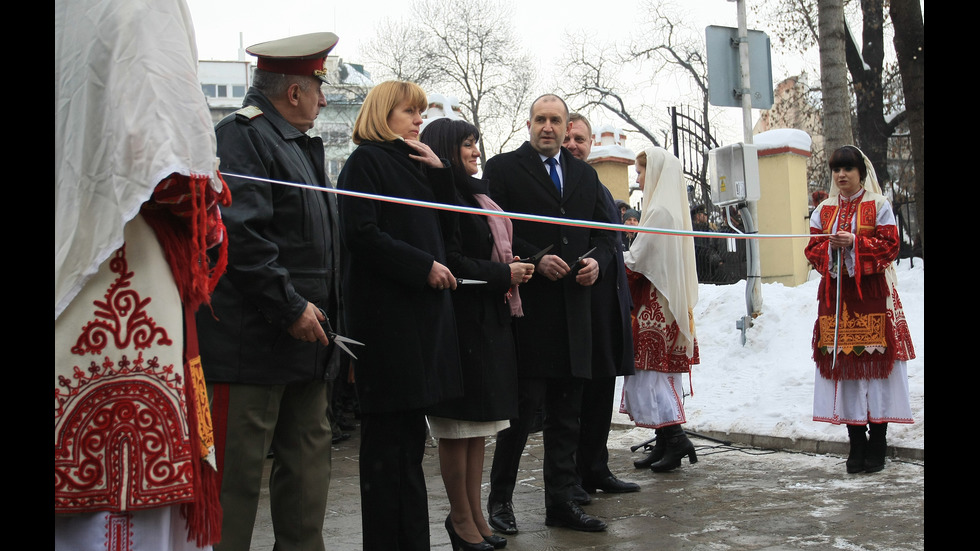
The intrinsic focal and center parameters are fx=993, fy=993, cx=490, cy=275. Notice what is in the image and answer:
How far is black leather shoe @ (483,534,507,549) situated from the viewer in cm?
451

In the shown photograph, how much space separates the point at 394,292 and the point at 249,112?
0.91m

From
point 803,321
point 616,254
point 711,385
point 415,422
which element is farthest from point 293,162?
point 803,321

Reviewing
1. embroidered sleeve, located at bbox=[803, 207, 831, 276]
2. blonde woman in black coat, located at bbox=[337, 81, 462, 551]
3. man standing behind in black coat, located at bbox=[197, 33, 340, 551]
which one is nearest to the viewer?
man standing behind in black coat, located at bbox=[197, 33, 340, 551]

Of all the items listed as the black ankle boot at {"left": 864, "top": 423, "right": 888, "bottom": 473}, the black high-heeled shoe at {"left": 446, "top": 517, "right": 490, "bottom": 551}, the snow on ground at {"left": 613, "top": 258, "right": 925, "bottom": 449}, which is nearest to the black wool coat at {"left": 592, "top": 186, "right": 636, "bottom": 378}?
the black high-heeled shoe at {"left": 446, "top": 517, "right": 490, "bottom": 551}

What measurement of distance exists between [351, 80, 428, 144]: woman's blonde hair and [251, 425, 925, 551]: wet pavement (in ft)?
6.30

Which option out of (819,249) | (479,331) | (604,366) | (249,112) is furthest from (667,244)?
(249,112)

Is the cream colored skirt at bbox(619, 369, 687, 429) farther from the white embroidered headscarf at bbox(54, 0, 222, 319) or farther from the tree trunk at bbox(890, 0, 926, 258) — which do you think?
the white embroidered headscarf at bbox(54, 0, 222, 319)

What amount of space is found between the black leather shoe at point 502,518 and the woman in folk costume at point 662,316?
1.87m

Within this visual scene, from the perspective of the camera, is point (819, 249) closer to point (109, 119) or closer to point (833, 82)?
→ point (109, 119)

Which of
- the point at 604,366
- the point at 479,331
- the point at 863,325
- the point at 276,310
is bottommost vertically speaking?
the point at 604,366

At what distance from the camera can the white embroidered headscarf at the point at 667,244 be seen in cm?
662

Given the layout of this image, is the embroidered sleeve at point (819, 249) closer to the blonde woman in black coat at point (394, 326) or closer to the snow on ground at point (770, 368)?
the snow on ground at point (770, 368)

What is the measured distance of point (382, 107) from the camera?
414cm
